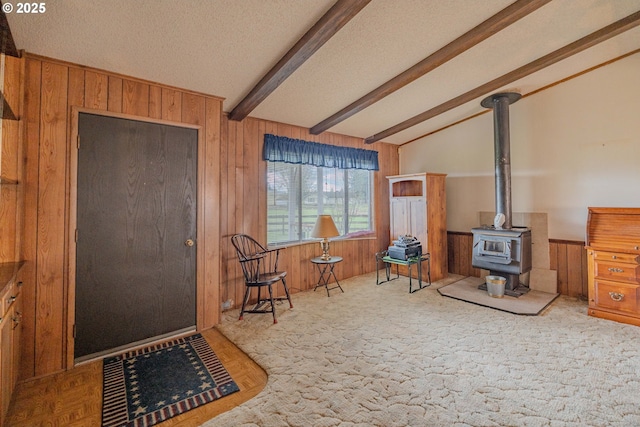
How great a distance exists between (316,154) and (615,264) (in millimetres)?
3646

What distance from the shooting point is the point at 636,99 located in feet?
10.4

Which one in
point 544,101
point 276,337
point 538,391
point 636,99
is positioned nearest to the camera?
point 538,391

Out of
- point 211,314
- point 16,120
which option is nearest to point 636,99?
point 211,314

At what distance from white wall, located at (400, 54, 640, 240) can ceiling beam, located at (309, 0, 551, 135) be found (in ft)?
7.05

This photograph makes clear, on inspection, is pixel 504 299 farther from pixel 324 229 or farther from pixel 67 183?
pixel 67 183

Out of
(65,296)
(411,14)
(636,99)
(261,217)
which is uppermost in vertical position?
(411,14)

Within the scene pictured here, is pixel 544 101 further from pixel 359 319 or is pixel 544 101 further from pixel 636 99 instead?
pixel 359 319

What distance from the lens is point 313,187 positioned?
165 inches

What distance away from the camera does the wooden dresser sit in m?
2.73

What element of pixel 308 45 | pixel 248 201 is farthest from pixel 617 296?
pixel 248 201

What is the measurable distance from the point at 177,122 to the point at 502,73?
144 inches

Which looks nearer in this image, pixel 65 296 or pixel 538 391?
pixel 538 391

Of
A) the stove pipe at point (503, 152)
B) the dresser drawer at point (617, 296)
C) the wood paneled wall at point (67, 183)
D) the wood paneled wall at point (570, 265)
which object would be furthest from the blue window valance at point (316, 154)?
the dresser drawer at point (617, 296)

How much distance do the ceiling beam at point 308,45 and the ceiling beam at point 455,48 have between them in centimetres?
114
